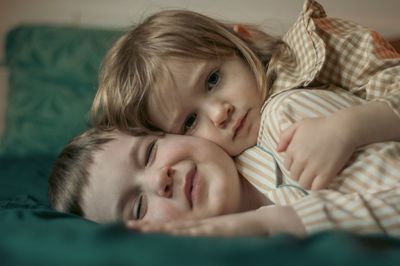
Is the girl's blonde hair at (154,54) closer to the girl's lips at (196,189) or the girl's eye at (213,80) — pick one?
the girl's eye at (213,80)

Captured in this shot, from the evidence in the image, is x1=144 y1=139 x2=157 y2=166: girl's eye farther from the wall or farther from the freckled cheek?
the wall

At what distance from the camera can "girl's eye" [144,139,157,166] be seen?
0.80 m

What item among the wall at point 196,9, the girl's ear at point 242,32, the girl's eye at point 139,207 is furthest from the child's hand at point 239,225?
the wall at point 196,9

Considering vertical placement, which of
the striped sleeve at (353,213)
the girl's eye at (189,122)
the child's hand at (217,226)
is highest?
the child's hand at (217,226)

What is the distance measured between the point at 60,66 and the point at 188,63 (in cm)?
85

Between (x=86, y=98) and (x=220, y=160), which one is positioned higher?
(x=220, y=160)

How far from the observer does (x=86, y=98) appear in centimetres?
151

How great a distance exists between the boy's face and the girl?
0.20 feet

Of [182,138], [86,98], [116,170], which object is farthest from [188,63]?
[86,98]

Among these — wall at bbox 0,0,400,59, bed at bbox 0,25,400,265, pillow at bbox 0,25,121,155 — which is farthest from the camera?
wall at bbox 0,0,400,59

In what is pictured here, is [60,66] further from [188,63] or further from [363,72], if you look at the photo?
[363,72]

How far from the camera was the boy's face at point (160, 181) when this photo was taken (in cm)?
74

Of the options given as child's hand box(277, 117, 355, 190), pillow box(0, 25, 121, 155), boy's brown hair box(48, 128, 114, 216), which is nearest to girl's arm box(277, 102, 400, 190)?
child's hand box(277, 117, 355, 190)

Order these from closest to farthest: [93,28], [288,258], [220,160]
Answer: [288,258], [220,160], [93,28]
